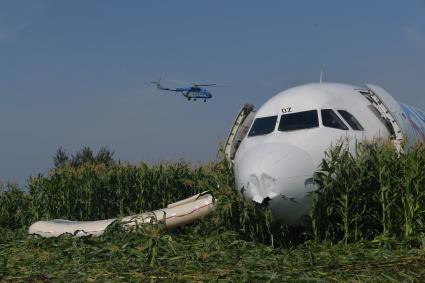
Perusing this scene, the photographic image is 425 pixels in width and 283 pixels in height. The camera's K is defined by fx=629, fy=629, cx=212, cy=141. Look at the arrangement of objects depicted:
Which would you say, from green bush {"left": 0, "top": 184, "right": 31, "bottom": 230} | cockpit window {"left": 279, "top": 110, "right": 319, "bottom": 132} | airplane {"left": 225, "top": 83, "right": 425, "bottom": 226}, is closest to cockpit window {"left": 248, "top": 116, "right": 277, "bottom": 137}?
airplane {"left": 225, "top": 83, "right": 425, "bottom": 226}

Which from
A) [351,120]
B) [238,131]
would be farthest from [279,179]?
[238,131]

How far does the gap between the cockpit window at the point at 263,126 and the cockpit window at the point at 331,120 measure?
1041mm

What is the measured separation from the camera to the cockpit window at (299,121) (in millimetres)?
12727

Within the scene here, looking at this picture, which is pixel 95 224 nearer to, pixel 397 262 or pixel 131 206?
pixel 131 206

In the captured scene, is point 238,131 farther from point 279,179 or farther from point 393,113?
point 279,179

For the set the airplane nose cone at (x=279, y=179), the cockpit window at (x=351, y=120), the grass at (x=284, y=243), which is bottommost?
the grass at (x=284, y=243)

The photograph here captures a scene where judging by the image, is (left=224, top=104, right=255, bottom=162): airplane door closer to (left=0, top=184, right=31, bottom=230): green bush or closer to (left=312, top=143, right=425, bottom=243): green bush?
(left=312, top=143, right=425, bottom=243): green bush

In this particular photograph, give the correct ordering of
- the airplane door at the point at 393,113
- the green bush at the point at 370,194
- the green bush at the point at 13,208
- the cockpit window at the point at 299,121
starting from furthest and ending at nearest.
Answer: the green bush at the point at 13,208
the airplane door at the point at 393,113
the cockpit window at the point at 299,121
the green bush at the point at 370,194

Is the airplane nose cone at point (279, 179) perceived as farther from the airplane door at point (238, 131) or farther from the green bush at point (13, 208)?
the green bush at point (13, 208)

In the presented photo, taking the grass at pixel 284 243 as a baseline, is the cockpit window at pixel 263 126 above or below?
above

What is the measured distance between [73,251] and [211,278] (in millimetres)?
4828

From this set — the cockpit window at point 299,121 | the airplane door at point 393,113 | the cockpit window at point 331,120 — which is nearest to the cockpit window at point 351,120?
the cockpit window at point 331,120

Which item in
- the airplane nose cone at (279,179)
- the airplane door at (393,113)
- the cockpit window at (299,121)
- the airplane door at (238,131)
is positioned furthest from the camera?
the airplane door at (238,131)

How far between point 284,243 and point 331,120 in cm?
270
